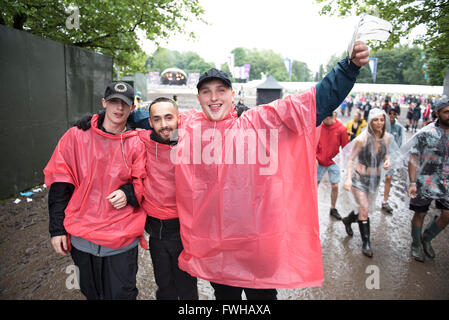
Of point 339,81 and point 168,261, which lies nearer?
point 339,81

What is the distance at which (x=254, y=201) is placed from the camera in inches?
72.1

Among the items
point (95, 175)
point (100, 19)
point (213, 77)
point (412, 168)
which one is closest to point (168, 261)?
point (95, 175)

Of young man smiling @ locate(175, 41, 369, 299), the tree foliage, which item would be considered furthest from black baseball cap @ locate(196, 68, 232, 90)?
the tree foliage

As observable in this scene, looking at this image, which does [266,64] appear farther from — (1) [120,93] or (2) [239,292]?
(2) [239,292]

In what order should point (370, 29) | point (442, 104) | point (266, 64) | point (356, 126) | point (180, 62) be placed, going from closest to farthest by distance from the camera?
point (370, 29) < point (442, 104) < point (356, 126) < point (266, 64) < point (180, 62)

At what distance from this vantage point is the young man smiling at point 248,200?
5.98 ft

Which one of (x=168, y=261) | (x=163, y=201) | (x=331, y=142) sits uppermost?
(x=331, y=142)

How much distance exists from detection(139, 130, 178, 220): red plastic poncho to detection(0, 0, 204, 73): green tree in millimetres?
4740

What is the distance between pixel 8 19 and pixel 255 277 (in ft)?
24.5

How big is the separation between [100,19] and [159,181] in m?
6.74

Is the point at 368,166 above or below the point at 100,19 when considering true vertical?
below

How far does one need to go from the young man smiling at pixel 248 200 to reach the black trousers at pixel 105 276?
24.8 inches

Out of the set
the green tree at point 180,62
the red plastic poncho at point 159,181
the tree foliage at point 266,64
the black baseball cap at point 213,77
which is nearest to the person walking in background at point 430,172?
the black baseball cap at point 213,77

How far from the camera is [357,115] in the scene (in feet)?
21.9
